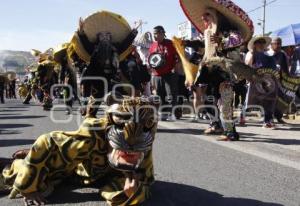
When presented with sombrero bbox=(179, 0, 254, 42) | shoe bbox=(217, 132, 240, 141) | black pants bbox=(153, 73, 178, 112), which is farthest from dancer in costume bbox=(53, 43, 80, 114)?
shoe bbox=(217, 132, 240, 141)

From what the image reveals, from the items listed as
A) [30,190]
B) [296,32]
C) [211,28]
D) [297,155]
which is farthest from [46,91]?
[30,190]

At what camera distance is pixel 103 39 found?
7770 millimetres

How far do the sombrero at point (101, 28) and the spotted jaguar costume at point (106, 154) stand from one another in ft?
12.9

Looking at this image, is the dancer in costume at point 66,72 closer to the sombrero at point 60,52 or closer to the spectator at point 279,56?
the sombrero at point 60,52

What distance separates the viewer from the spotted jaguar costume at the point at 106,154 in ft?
12.1

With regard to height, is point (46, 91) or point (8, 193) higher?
point (46, 91)

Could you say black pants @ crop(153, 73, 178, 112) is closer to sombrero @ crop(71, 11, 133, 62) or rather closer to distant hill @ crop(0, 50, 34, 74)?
sombrero @ crop(71, 11, 133, 62)

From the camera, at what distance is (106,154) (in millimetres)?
4016

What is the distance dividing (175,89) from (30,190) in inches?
275

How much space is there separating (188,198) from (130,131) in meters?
0.99

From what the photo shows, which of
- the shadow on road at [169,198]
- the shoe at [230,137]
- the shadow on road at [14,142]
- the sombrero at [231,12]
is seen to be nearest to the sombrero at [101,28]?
the sombrero at [231,12]

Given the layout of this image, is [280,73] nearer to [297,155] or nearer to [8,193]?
[297,155]

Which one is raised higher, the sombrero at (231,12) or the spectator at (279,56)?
the sombrero at (231,12)

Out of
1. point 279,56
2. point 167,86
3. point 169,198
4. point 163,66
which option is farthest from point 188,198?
point 167,86
